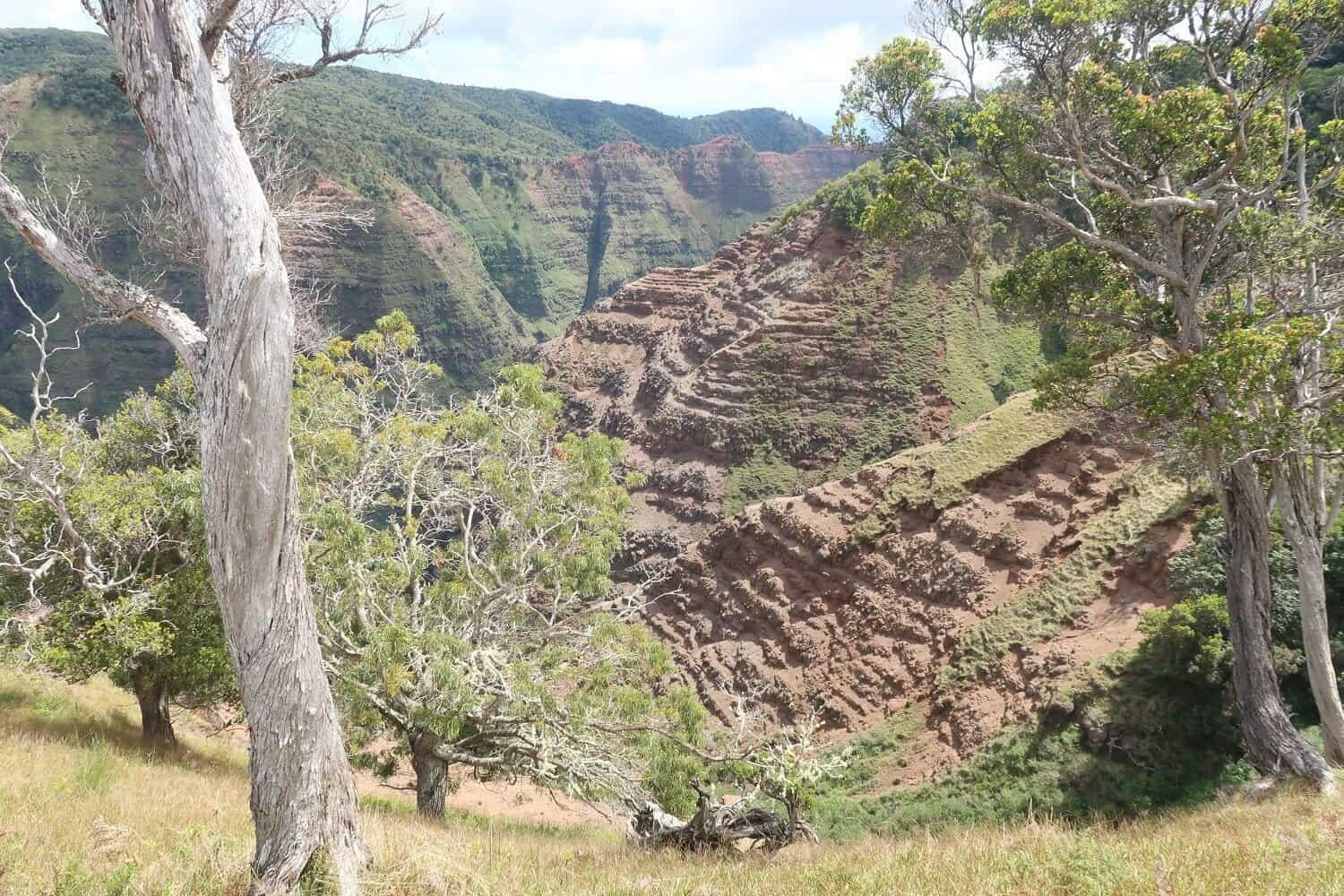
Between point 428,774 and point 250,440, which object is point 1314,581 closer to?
point 250,440

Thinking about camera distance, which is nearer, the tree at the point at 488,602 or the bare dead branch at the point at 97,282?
the bare dead branch at the point at 97,282

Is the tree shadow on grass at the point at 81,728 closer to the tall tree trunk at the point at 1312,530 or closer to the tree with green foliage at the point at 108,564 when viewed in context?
the tree with green foliage at the point at 108,564

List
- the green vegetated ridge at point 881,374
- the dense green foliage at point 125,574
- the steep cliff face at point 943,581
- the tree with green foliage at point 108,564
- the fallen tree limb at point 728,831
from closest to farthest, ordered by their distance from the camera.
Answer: the fallen tree limb at point 728,831
the tree with green foliage at point 108,564
the dense green foliage at point 125,574
the steep cliff face at point 943,581
the green vegetated ridge at point 881,374

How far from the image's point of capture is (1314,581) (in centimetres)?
725

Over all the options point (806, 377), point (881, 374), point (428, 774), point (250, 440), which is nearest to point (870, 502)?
point (881, 374)

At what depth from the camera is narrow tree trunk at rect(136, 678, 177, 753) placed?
917 cm

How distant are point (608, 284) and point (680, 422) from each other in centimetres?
7565

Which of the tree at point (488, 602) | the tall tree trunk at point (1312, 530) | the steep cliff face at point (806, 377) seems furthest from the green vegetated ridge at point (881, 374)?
the tree at point (488, 602)

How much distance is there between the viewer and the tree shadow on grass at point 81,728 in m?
8.00

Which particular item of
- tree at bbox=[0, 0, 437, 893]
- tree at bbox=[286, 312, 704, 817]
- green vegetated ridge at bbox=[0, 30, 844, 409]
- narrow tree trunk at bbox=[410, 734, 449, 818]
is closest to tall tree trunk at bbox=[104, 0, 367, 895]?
tree at bbox=[0, 0, 437, 893]

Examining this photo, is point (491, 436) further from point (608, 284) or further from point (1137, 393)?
point (608, 284)

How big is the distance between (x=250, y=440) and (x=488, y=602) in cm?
566

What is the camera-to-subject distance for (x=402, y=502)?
363 inches

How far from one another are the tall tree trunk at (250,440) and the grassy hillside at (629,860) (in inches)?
19.7
